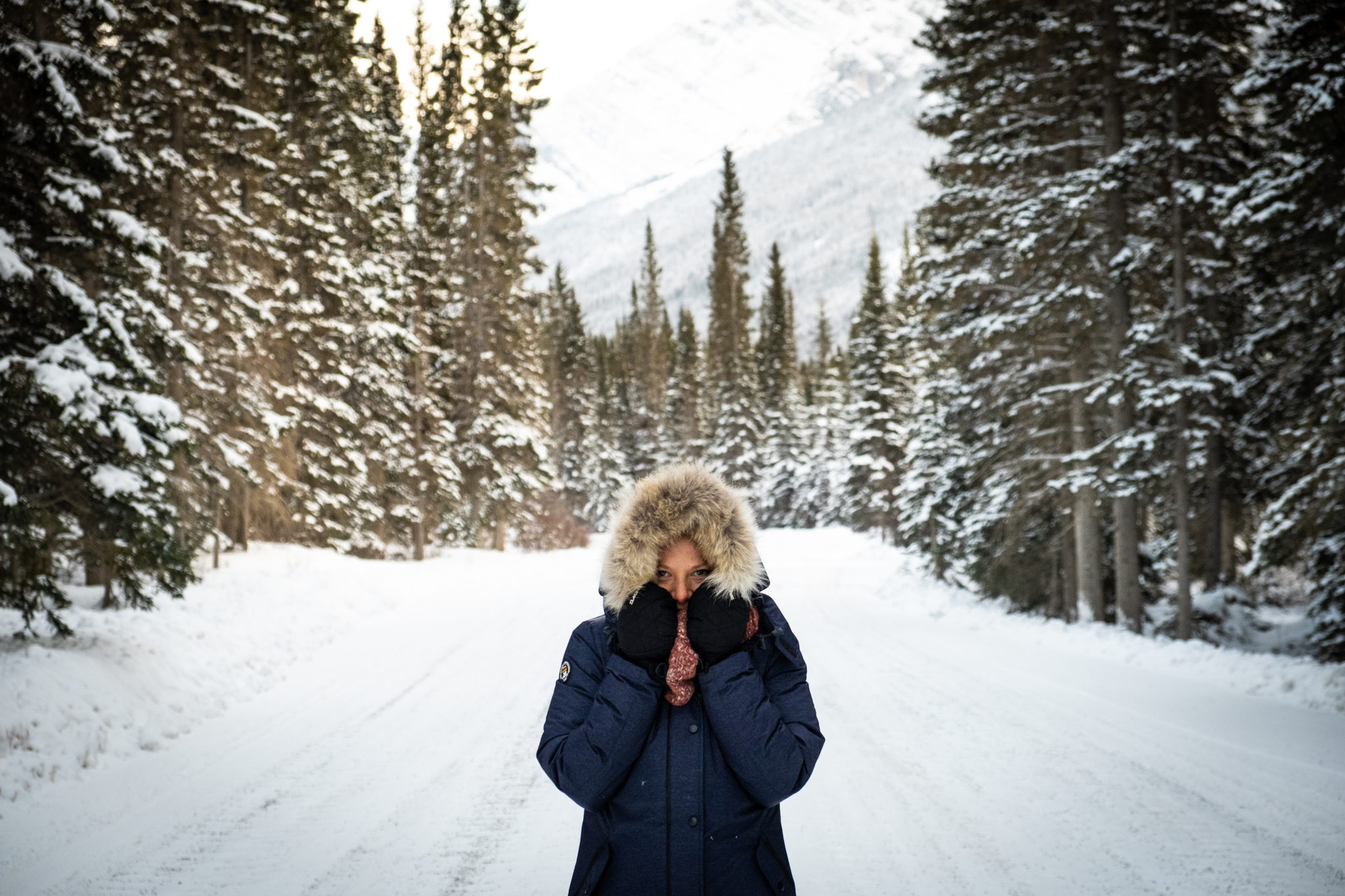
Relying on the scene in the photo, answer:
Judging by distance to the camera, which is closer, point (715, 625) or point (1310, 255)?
point (715, 625)

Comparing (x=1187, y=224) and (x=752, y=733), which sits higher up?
(x=1187, y=224)

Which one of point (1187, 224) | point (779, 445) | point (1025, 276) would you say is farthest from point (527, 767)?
point (779, 445)

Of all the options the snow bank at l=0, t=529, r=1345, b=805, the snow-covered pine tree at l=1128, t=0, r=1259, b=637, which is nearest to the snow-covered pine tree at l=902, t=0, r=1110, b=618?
the snow-covered pine tree at l=1128, t=0, r=1259, b=637

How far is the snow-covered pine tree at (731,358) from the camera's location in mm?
59625

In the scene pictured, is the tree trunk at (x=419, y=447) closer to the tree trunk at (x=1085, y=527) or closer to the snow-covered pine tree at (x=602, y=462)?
the tree trunk at (x=1085, y=527)

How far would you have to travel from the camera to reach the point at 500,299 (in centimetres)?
2706

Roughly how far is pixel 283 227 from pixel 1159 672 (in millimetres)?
20648

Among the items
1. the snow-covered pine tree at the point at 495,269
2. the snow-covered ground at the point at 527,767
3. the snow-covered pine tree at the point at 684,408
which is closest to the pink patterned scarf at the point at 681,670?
the snow-covered ground at the point at 527,767

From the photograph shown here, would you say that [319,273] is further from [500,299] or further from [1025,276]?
[1025,276]

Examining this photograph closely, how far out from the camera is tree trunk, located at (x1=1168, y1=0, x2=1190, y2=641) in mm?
11688

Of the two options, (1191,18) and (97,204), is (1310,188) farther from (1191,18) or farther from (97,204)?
(97,204)

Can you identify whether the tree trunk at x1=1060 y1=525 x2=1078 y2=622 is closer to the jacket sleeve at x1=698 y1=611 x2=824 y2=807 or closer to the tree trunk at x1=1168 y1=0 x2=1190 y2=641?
the tree trunk at x1=1168 y1=0 x2=1190 y2=641

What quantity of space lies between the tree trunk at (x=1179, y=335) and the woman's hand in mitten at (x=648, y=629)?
12077 mm

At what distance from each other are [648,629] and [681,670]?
0.17 metres
